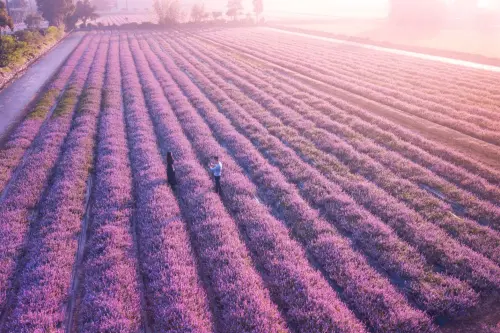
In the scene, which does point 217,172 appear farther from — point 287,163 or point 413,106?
point 413,106

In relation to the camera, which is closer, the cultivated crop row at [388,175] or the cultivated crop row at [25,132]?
the cultivated crop row at [388,175]

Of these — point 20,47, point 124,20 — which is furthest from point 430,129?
point 124,20

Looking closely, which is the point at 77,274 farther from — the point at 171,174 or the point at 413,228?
the point at 413,228

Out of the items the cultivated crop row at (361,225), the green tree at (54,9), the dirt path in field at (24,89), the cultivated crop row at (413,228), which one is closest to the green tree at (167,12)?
the green tree at (54,9)

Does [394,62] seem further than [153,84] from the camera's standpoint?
Yes

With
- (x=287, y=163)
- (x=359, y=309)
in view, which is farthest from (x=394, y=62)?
(x=359, y=309)

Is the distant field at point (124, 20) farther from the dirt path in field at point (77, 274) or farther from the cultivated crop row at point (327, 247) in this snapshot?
the dirt path in field at point (77, 274)
